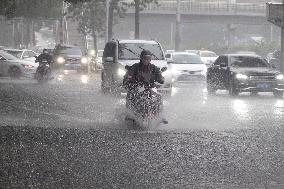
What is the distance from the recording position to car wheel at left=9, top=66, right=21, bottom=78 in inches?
1512

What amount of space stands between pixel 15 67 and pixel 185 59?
28.6 feet

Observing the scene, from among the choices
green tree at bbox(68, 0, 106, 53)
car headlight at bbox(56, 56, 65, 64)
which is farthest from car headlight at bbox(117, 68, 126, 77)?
green tree at bbox(68, 0, 106, 53)

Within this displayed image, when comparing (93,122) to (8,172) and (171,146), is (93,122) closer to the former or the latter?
(171,146)

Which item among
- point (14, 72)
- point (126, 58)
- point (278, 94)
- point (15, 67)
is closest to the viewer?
point (126, 58)

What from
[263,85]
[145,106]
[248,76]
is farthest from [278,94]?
[145,106]

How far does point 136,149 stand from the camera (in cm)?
1199

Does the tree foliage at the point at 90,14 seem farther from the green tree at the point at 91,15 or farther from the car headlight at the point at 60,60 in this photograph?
the car headlight at the point at 60,60

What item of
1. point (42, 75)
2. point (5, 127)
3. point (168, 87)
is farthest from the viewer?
point (42, 75)

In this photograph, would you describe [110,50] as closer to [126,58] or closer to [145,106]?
[126,58]

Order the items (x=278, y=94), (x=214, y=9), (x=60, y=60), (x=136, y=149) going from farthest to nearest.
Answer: (x=214, y=9) < (x=60, y=60) < (x=278, y=94) < (x=136, y=149)

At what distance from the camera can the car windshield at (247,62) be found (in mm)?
28797

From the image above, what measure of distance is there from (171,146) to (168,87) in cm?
1400

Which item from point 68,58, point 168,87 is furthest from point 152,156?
point 68,58

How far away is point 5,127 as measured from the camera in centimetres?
1483
